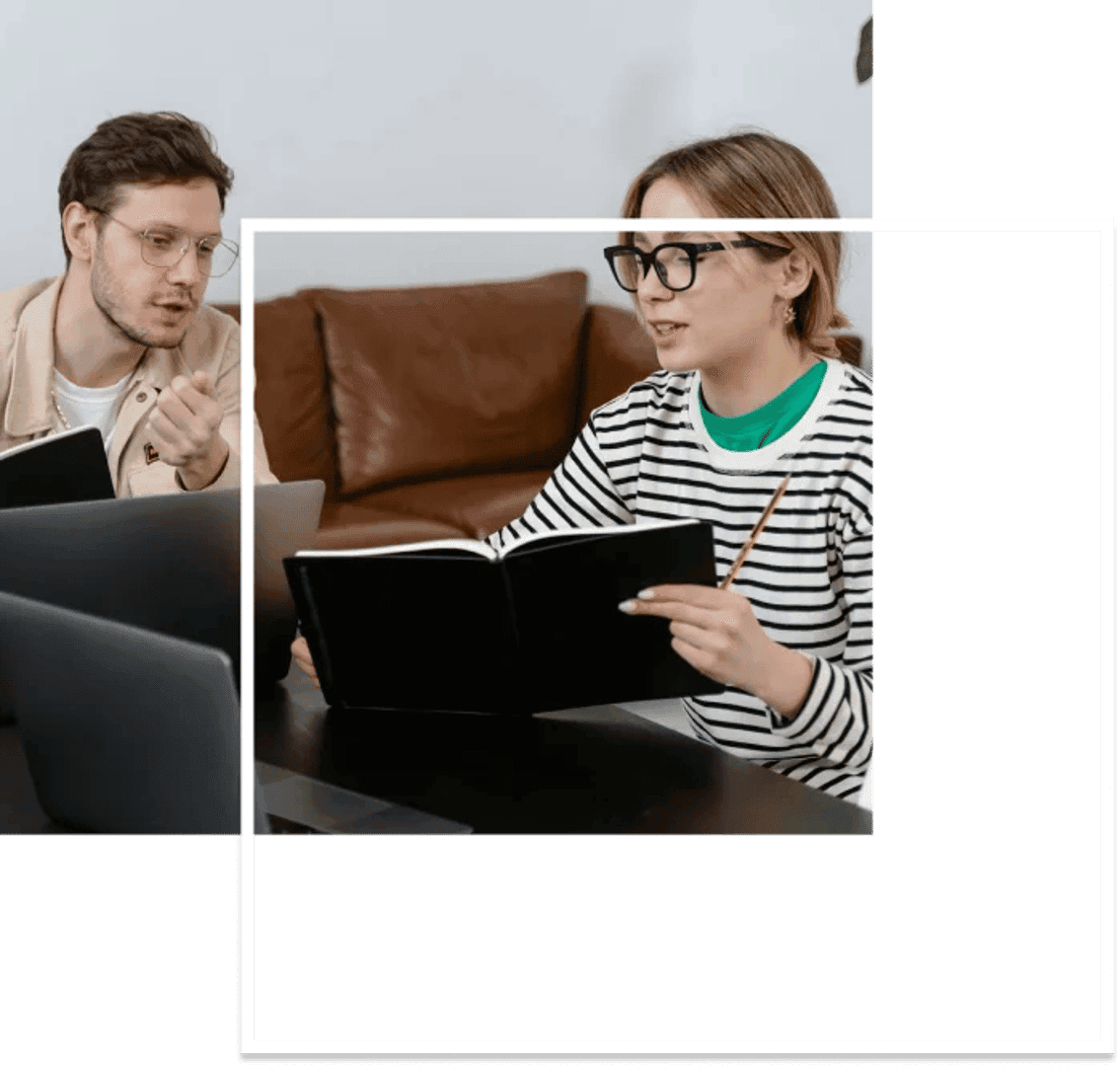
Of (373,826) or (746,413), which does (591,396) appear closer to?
(746,413)

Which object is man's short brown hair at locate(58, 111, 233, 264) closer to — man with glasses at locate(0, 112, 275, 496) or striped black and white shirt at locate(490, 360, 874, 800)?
man with glasses at locate(0, 112, 275, 496)

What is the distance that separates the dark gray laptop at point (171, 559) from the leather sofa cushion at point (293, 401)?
0.80 m

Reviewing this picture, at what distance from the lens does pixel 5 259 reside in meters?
3.15

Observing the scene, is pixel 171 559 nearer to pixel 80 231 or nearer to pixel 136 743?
pixel 136 743

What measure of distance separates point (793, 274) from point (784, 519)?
34 cm

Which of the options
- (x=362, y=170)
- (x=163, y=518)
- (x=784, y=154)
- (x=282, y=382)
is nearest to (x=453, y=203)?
(x=362, y=170)

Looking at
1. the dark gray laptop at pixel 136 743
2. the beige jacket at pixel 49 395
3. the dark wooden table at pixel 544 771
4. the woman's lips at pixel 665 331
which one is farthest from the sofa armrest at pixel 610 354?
the dark gray laptop at pixel 136 743

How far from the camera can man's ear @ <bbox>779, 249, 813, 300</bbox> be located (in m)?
2.13

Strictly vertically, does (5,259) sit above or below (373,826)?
above

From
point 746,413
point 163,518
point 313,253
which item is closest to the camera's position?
point 163,518

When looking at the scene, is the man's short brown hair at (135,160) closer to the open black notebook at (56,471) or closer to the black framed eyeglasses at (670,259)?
the open black notebook at (56,471)

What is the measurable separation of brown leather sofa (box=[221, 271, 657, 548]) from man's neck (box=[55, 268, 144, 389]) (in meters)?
0.26

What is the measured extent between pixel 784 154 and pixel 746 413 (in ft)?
1.25

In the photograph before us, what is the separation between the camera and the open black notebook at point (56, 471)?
79.4 inches
